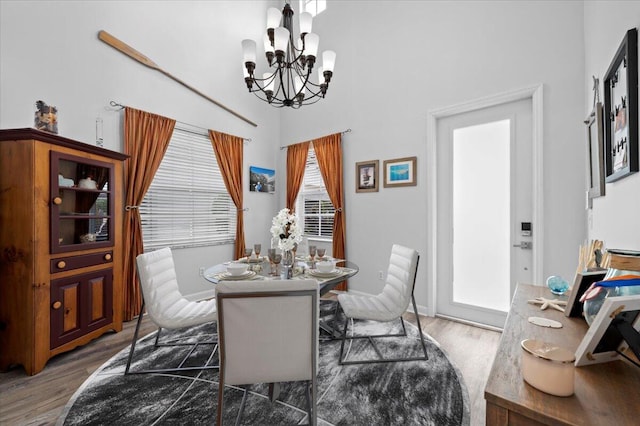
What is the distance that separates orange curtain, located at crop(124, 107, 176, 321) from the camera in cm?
315

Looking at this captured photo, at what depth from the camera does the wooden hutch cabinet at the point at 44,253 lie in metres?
2.16

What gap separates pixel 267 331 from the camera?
54.2 inches

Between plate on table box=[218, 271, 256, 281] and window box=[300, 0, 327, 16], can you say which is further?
window box=[300, 0, 327, 16]

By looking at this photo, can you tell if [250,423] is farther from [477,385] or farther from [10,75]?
[10,75]

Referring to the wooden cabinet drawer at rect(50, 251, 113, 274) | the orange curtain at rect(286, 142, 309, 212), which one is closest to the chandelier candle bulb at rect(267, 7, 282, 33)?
the orange curtain at rect(286, 142, 309, 212)

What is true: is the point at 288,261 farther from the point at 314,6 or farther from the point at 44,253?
the point at 314,6

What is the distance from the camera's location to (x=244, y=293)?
4.31 feet

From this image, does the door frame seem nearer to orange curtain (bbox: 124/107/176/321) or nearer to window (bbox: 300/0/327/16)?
window (bbox: 300/0/327/16)

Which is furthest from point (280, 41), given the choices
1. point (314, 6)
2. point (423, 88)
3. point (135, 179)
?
point (314, 6)

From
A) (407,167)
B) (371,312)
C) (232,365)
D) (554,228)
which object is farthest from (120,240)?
(554,228)

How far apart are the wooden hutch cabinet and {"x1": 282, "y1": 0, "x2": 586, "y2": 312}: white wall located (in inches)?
116

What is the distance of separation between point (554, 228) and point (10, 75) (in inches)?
197

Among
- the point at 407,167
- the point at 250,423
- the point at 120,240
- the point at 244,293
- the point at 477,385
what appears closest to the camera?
the point at 244,293

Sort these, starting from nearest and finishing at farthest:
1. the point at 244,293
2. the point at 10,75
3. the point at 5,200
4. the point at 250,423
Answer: the point at 244,293 → the point at 250,423 → the point at 5,200 → the point at 10,75
